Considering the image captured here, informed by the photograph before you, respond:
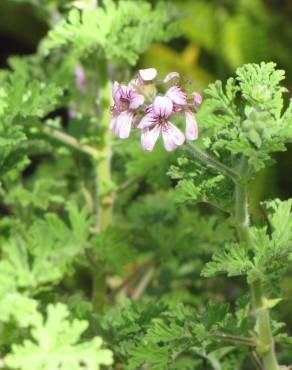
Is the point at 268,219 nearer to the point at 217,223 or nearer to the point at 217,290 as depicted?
the point at 217,223

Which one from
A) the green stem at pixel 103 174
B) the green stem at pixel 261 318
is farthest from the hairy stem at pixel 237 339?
the green stem at pixel 103 174

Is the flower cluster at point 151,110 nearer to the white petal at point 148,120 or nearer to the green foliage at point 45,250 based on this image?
the white petal at point 148,120

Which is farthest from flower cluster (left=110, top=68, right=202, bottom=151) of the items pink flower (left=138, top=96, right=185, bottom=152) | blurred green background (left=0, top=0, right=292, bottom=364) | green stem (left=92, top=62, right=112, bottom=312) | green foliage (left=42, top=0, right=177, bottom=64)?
blurred green background (left=0, top=0, right=292, bottom=364)

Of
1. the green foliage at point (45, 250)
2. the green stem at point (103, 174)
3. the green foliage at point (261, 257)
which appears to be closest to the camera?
the green foliage at point (261, 257)

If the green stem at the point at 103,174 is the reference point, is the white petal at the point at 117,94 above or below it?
below

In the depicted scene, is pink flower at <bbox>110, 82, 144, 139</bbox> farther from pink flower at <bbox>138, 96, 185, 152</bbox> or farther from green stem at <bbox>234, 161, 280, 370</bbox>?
green stem at <bbox>234, 161, 280, 370</bbox>

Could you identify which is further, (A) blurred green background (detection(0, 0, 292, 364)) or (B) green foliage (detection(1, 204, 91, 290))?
(A) blurred green background (detection(0, 0, 292, 364))

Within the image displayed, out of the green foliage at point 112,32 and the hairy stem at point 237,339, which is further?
the green foliage at point 112,32

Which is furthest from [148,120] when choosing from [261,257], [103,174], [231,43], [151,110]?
[231,43]

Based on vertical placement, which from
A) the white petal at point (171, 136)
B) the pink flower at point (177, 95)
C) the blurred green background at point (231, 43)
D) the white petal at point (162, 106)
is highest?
the blurred green background at point (231, 43)
